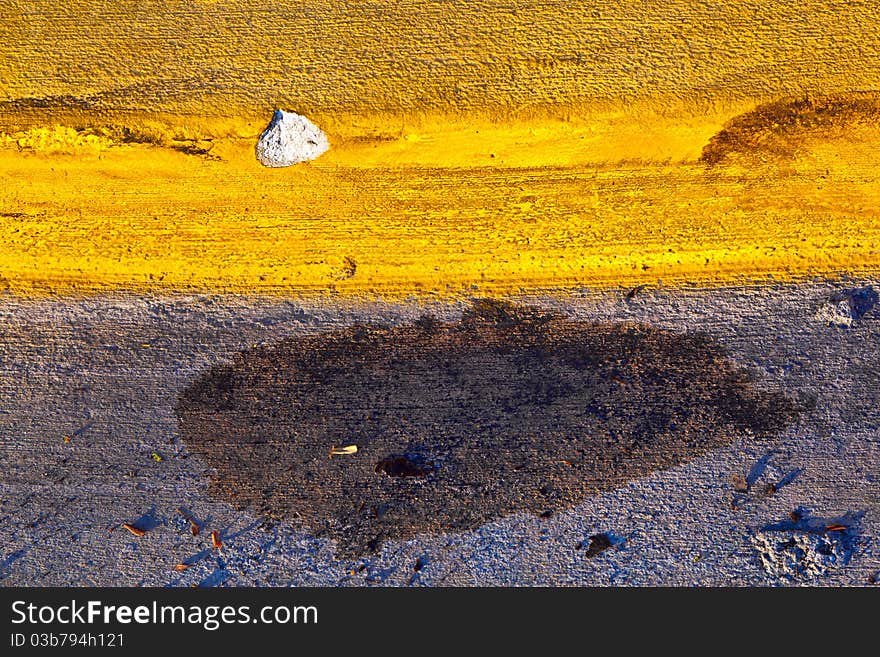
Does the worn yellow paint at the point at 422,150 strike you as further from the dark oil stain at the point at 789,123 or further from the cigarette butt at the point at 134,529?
the cigarette butt at the point at 134,529

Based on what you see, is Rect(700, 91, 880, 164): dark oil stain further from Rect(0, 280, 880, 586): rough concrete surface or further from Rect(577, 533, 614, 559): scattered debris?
Rect(577, 533, 614, 559): scattered debris

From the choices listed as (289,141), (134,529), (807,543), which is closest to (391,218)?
(289,141)

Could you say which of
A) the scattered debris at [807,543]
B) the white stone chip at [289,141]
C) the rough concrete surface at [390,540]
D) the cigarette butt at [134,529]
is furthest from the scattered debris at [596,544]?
the white stone chip at [289,141]

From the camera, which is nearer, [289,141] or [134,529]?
[289,141]

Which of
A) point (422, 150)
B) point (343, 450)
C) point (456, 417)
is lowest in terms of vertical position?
point (343, 450)

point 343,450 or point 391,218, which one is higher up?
point 391,218

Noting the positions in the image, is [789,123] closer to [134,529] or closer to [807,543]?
[807,543]

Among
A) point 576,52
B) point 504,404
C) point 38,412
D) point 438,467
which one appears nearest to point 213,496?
point 38,412

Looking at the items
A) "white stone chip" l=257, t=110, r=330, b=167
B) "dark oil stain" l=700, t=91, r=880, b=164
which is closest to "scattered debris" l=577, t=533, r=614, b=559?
"dark oil stain" l=700, t=91, r=880, b=164
